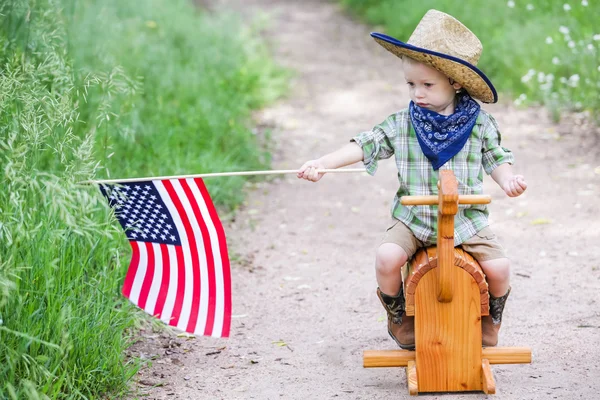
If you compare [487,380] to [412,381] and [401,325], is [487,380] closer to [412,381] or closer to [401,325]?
[412,381]

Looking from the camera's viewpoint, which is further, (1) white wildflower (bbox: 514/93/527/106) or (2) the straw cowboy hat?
(1) white wildflower (bbox: 514/93/527/106)

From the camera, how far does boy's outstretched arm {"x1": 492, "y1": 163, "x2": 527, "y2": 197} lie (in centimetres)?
337

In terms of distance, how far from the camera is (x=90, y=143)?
3.82m

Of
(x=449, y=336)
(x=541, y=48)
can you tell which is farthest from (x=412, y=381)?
(x=541, y=48)

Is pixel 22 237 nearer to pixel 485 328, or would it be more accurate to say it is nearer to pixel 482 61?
pixel 485 328

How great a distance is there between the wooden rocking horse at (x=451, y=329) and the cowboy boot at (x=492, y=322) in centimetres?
15

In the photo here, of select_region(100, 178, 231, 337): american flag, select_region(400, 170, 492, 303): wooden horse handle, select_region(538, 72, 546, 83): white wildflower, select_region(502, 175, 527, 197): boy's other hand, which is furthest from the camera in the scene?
select_region(538, 72, 546, 83): white wildflower

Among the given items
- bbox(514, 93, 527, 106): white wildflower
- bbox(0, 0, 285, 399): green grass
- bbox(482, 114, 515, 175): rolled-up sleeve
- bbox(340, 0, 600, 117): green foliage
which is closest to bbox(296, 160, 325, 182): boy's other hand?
bbox(482, 114, 515, 175): rolled-up sleeve

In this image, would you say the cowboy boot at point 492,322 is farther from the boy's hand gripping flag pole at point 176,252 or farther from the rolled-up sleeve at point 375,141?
the boy's hand gripping flag pole at point 176,252

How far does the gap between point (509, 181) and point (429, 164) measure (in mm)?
362

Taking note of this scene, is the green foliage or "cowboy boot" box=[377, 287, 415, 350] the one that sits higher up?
the green foliage

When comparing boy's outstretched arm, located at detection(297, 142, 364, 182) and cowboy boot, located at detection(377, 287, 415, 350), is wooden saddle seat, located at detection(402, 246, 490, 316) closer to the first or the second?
cowboy boot, located at detection(377, 287, 415, 350)

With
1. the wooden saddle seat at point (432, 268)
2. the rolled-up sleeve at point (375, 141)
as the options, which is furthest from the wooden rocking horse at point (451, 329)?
the rolled-up sleeve at point (375, 141)

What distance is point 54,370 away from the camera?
3098mm
